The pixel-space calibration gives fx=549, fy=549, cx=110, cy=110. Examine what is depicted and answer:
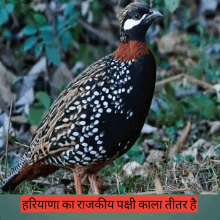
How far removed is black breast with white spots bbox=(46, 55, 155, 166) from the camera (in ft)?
13.5

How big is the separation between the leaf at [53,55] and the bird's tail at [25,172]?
7.08 ft

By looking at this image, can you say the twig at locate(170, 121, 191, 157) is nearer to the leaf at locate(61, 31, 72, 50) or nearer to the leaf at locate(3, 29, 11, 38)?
the leaf at locate(61, 31, 72, 50)

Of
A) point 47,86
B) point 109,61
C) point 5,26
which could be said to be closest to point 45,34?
point 47,86

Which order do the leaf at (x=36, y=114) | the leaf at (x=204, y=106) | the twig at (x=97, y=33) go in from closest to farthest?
Result: 1. the leaf at (x=36, y=114)
2. the leaf at (x=204, y=106)
3. the twig at (x=97, y=33)

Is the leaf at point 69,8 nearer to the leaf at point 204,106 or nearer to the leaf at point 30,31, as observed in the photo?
the leaf at point 30,31

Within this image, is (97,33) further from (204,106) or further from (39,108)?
(204,106)

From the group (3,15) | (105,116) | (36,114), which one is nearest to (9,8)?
(3,15)

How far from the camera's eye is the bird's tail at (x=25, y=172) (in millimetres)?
4577

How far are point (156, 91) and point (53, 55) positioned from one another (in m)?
1.40

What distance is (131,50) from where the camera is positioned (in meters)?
4.18

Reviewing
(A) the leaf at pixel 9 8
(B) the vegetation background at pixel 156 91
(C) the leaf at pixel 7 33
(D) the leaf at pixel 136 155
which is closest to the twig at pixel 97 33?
(B) the vegetation background at pixel 156 91

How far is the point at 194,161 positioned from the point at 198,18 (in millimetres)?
4840

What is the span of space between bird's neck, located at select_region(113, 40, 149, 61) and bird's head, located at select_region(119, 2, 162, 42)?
1.4 inches

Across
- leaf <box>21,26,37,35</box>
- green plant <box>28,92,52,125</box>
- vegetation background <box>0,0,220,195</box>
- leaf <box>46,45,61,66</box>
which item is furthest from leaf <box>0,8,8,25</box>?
green plant <box>28,92,52,125</box>
